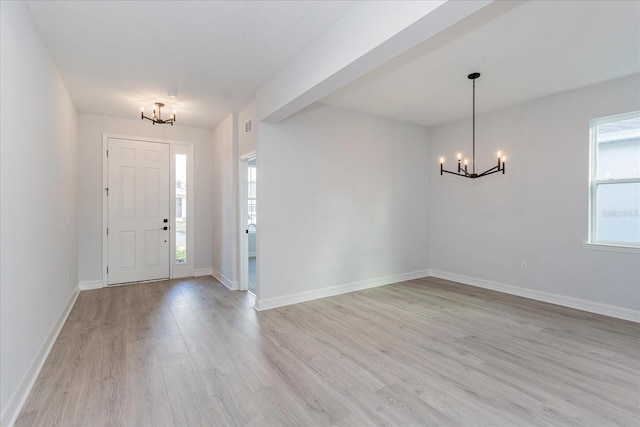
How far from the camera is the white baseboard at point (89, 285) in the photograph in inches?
199

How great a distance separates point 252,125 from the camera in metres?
4.52

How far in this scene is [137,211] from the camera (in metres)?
5.48

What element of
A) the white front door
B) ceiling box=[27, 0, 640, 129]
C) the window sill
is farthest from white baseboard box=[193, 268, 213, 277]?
the window sill

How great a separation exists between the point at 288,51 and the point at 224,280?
3805mm

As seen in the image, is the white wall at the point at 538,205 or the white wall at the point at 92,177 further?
the white wall at the point at 92,177

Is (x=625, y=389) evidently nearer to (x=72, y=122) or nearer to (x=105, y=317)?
(x=105, y=317)

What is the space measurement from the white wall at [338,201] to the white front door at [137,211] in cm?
254

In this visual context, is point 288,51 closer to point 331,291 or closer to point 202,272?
point 331,291

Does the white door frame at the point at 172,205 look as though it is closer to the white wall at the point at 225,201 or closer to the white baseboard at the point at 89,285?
the white baseboard at the point at 89,285

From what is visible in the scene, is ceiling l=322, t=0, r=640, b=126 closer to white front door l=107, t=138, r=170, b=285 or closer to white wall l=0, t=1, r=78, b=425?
white wall l=0, t=1, r=78, b=425

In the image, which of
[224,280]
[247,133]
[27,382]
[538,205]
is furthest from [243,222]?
[538,205]

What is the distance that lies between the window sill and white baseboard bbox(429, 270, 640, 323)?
0.69 meters

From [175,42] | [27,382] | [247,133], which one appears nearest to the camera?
[27,382]

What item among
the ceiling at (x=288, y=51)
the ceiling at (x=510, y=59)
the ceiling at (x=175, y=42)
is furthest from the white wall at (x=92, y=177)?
the ceiling at (x=510, y=59)
